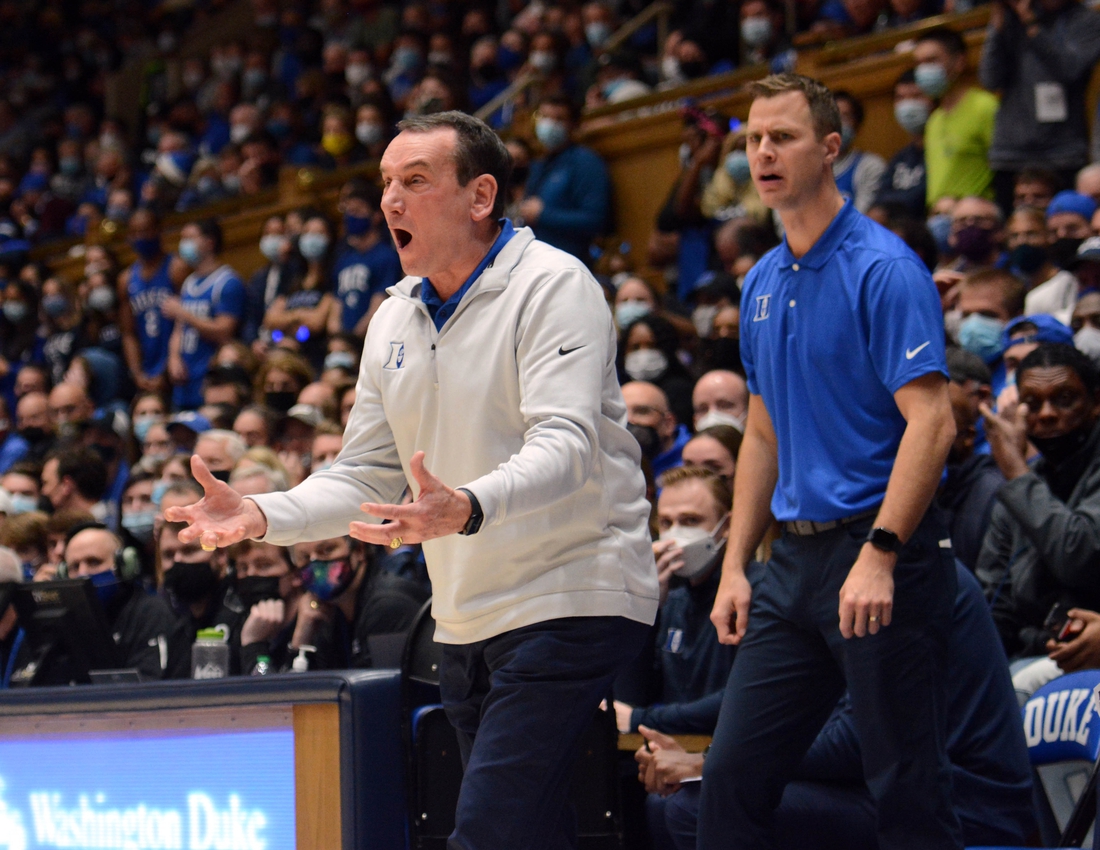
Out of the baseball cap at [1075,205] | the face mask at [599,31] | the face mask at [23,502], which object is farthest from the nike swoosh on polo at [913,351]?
the face mask at [599,31]

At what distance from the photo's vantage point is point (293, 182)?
11.4 m

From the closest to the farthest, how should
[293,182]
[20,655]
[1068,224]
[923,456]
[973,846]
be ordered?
[923,456], [973,846], [20,655], [1068,224], [293,182]

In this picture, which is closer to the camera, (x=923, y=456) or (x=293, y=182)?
(x=923, y=456)

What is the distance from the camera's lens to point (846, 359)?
2.81 m

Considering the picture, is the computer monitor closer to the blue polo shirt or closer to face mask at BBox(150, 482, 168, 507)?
face mask at BBox(150, 482, 168, 507)

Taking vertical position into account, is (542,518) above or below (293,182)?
below

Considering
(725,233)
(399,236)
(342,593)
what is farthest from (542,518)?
(725,233)

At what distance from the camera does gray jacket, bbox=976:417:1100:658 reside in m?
3.78

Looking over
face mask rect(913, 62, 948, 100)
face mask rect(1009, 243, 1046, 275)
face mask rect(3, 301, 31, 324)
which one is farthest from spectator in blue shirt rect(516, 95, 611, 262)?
face mask rect(3, 301, 31, 324)

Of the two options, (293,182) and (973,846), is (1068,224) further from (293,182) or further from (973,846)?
(293,182)

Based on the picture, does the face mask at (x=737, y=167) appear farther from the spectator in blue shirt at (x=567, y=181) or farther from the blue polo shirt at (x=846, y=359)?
the blue polo shirt at (x=846, y=359)

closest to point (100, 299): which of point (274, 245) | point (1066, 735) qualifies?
point (274, 245)

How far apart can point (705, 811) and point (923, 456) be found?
0.85 m

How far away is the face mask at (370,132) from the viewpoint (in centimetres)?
1100
